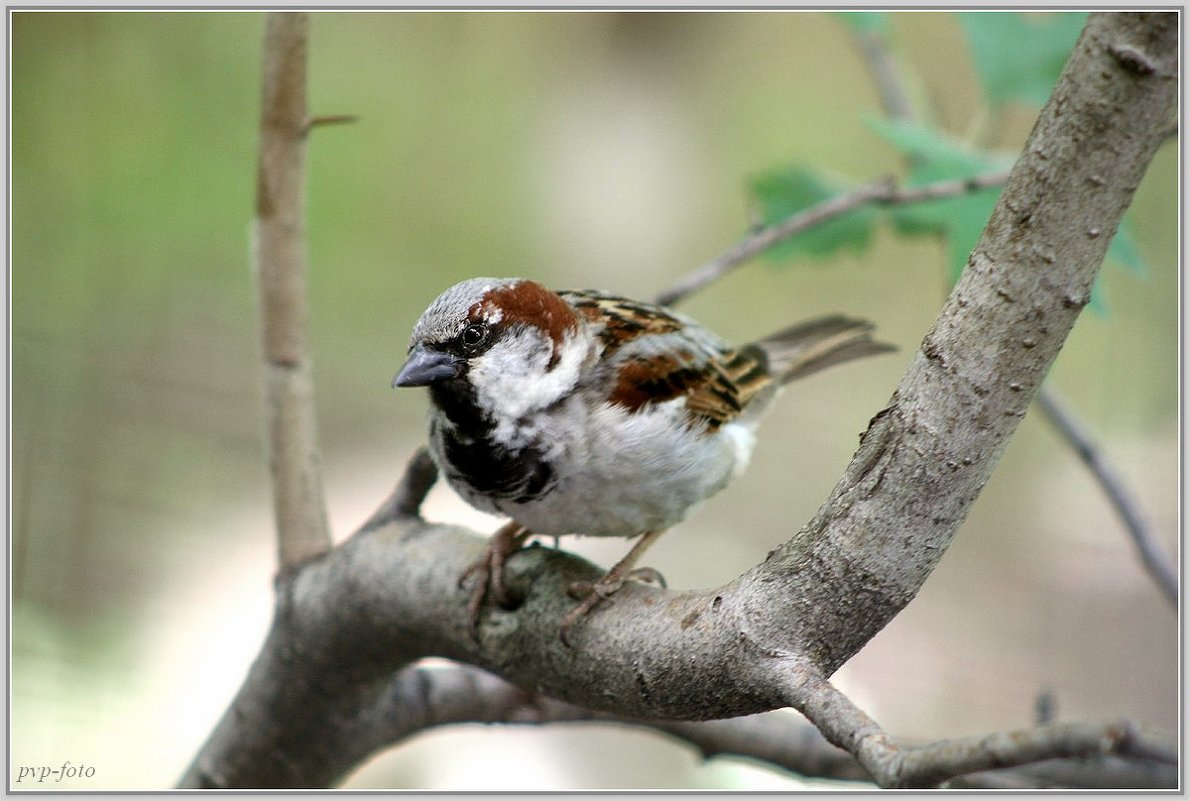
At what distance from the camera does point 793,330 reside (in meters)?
2.13

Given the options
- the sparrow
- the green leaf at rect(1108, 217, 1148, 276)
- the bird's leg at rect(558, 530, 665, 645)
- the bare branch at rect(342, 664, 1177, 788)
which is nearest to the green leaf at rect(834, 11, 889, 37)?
the green leaf at rect(1108, 217, 1148, 276)

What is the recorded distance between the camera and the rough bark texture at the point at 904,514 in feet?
2.71

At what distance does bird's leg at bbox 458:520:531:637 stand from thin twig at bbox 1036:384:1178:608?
106 centimetres

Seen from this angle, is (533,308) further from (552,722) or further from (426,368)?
(552,722)

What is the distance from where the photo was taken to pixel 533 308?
5.06 ft

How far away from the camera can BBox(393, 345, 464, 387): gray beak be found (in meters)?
1.42

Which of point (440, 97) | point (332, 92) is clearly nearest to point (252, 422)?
point (332, 92)

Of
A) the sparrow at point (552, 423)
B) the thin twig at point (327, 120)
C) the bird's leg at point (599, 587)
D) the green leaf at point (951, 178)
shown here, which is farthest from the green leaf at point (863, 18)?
the bird's leg at point (599, 587)

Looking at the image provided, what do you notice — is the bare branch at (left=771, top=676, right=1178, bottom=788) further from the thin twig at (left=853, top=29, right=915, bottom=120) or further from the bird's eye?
the thin twig at (left=853, top=29, right=915, bottom=120)

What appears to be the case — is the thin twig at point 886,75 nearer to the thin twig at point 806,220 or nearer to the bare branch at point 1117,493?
the bare branch at point 1117,493

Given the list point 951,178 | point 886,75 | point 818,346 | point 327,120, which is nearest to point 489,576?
point 327,120

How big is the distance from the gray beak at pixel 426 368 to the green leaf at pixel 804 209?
2.79ft

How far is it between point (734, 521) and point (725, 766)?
117cm

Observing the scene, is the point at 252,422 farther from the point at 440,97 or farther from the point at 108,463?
the point at 440,97
